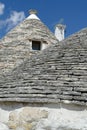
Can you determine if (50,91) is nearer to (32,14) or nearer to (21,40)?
(21,40)

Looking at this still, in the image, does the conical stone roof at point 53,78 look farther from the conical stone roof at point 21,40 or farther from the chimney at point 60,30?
the chimney at point 60,30

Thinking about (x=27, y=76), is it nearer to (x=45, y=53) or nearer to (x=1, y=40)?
(x=45, y=53)

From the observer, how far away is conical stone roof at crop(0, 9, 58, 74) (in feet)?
41.2

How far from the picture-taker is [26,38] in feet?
43.6

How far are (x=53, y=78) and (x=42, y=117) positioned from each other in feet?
2.98

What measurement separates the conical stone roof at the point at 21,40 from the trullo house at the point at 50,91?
3.30 m

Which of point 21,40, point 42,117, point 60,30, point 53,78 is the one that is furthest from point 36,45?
point 42,117

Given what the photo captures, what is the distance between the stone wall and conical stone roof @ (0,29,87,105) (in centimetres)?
13

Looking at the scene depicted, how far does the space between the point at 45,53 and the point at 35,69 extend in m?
1.05

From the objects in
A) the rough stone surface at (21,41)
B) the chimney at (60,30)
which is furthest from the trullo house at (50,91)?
the chimney at (60,30)

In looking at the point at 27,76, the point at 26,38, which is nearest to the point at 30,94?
the point at 27,76

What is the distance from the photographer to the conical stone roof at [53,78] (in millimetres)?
7129

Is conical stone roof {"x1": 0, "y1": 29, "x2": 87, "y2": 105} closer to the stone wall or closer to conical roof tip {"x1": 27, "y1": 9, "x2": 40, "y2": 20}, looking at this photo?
the stone wall

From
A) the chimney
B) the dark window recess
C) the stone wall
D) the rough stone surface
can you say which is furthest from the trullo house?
the chimney
